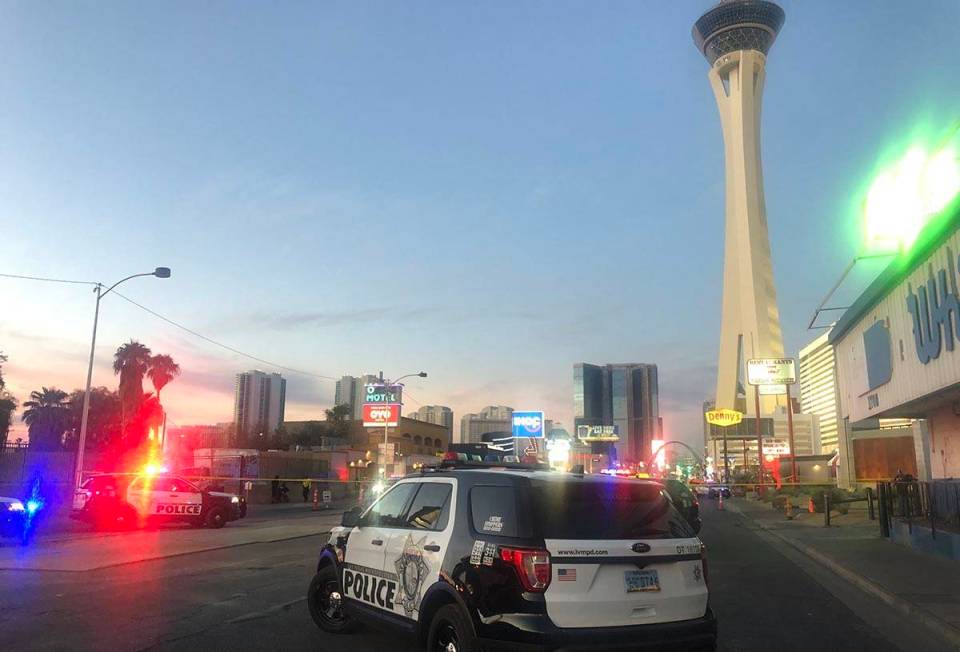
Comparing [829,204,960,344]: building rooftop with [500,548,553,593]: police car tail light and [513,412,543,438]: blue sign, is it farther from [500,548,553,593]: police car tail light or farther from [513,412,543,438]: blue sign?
[513,412,543,438]: blue sign

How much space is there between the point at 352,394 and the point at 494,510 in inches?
4360

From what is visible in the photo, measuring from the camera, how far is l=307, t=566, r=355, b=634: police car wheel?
796 cm

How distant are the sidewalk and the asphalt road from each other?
1.06 feet

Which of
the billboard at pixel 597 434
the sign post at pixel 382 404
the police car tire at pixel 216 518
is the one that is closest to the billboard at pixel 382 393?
the sign post at pixel 382 404

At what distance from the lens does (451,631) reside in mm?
5734

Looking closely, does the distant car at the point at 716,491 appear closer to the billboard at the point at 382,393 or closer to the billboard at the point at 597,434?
the billboard at the point at 382,393

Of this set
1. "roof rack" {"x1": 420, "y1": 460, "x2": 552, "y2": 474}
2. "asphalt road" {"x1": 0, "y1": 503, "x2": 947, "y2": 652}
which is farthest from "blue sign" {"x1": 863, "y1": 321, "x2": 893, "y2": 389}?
"roof rack" {"x1": 420, "y1": 460, "x2": 552, "y2": 474}

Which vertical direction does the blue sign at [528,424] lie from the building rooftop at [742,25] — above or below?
below

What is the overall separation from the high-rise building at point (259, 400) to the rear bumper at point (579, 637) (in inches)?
4101

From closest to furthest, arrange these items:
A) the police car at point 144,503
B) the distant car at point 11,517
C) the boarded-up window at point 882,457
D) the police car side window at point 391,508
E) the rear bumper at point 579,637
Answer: the rear bumper at point 579,637 → the police car side window at point 391,508 → the distant car at point 11,517 → the police car at point 144,503 → the boarded-up window at point 882,457

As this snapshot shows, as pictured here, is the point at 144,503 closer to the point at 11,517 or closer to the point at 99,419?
the point at 11,517

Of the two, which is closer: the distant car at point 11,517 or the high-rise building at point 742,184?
the distant car at point 11,517

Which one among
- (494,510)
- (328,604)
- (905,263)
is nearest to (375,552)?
(328,604)

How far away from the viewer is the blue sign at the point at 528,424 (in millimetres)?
71500
